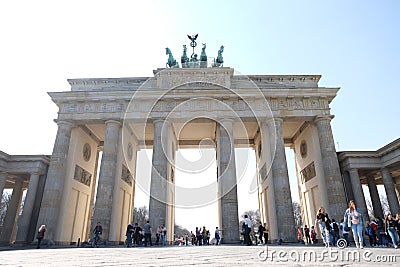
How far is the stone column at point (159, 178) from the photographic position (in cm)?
2136

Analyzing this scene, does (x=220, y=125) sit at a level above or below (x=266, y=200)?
above

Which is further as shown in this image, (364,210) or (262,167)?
(262,167)

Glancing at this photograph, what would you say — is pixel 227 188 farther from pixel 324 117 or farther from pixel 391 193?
pixel 391 193

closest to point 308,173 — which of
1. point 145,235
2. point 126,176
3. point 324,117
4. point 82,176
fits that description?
point 324,117

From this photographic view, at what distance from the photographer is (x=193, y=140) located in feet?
106

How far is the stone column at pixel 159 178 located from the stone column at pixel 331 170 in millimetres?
12779

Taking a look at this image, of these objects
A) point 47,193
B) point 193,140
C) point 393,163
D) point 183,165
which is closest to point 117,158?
point 47,193

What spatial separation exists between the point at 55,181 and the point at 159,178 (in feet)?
27.7

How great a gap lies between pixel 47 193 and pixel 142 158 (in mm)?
11004

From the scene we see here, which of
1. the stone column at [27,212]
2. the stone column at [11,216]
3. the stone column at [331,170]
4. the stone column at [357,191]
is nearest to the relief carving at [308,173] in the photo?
the stone column at [331,170]

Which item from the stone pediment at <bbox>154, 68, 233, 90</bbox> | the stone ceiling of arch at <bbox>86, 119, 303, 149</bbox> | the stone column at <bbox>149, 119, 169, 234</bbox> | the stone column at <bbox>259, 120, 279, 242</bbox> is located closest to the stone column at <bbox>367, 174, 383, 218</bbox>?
the stone ceiling of arch at <bbox>86, 119, 303, 149</bbox>

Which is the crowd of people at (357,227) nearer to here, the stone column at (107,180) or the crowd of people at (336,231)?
the crowd of people at (336,231)

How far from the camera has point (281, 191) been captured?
71.5 ft

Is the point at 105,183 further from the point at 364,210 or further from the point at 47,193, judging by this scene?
A: the point at 364,210
